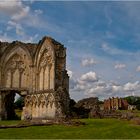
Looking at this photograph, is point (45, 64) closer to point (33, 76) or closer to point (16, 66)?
point (33, 76)

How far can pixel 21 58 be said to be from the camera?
4053cm

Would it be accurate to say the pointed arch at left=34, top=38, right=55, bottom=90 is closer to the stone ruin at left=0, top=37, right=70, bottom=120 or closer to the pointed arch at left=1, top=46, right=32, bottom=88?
the stone ruin at left=0, top=37, right=70, bottom=120

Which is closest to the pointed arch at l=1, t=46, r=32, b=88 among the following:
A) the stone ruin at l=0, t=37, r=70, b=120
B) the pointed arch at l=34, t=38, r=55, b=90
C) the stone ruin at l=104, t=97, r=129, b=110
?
the stone ruin at l=0, t=37, r=70, b=120

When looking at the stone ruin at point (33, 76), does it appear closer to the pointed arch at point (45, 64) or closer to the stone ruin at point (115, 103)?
the pointed arch at point (45, 64)

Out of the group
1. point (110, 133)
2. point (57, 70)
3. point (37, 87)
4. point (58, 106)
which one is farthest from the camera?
point (37, 87)

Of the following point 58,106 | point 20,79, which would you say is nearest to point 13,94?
point 20,79

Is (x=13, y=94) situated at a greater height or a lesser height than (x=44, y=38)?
lesser

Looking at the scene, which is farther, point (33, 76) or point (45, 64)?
point (33, 76)

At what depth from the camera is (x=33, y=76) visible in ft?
130

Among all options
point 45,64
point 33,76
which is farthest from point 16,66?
point 45,64

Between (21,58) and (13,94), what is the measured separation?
4.57 m

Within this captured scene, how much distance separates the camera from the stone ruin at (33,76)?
1446 inches

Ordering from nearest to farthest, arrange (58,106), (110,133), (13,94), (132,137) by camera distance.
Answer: (132,137), (110,133), (58,106), (13,94)

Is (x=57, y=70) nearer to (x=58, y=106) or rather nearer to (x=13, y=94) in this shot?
(x=58, y=106)
